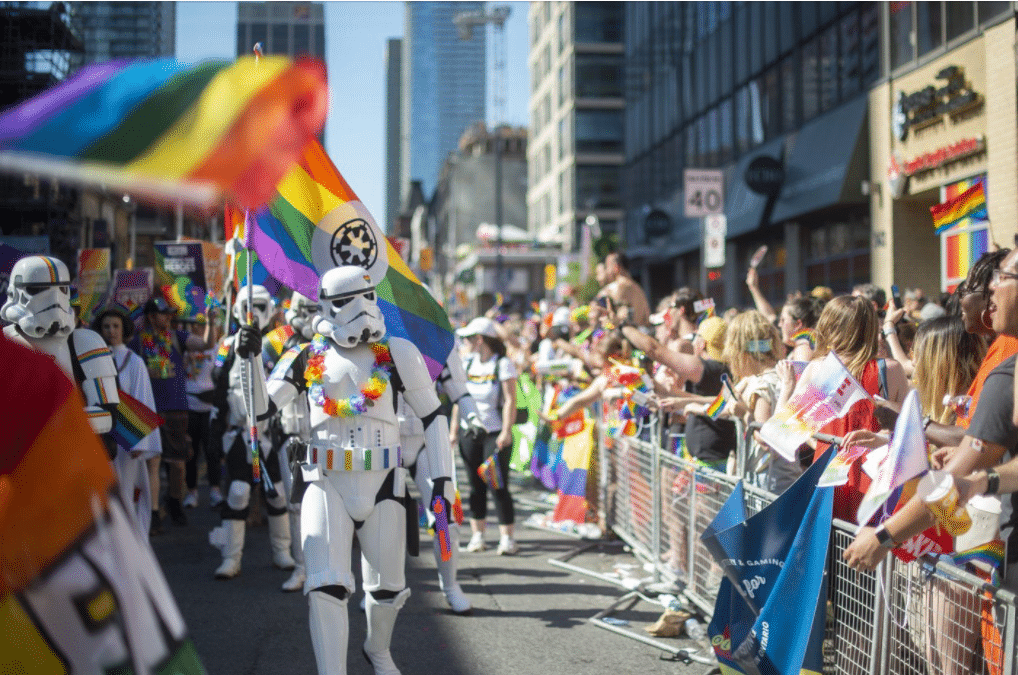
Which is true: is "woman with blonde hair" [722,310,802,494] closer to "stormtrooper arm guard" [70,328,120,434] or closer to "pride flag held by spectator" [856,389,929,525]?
"pride flag held by spectator" [856,389,929,525]

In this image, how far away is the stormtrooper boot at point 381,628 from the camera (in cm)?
493

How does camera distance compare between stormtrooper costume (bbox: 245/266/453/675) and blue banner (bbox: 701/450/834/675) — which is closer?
blue banner (bbox: 701/450/834/675)

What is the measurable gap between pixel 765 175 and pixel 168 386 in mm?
15528

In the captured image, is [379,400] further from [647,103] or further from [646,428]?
[647,103]

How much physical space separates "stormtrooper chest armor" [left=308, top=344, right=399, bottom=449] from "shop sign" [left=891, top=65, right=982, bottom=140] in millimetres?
12757

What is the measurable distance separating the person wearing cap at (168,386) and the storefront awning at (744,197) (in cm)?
1570

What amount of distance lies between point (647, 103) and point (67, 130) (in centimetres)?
3704

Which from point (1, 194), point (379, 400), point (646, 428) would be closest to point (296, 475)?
point (379, 400)

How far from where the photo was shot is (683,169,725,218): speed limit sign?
18.9 meters

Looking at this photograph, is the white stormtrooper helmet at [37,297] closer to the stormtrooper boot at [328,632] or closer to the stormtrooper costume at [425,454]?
the stormtrooper costume at [425,454]

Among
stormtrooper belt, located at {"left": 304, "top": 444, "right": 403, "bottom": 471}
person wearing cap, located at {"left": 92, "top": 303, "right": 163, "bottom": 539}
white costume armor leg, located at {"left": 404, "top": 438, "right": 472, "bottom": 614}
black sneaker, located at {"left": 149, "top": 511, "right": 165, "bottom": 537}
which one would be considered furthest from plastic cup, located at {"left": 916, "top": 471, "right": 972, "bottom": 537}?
black sneaker, located at {"left": 149, "top": 511, "right": 165, "bottom": 537}

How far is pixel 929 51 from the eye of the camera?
16.4 m

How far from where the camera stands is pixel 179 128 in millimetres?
1406

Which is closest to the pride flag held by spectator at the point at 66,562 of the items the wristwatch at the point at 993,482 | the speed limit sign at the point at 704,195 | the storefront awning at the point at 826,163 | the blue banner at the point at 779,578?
the wristwatch at the point at 993,482
